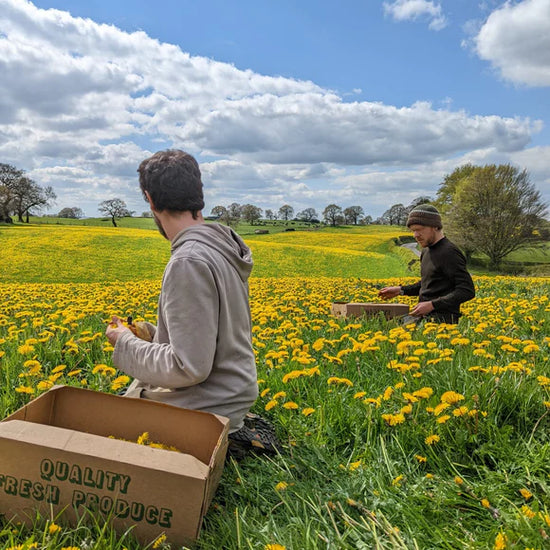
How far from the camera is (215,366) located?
2.23 metres

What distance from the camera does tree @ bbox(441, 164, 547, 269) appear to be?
38.8 m

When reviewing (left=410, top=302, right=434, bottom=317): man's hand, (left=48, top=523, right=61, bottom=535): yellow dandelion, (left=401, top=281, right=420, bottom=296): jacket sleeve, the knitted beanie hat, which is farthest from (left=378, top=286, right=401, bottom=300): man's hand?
(left=48, top=523, right=61, bottom=535): yellow dandelion

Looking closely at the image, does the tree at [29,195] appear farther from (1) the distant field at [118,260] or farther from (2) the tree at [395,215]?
Result: (2) the tree at [395,215]

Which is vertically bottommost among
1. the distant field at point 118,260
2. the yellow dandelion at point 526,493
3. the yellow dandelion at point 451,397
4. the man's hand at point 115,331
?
the distant field at point 118,260

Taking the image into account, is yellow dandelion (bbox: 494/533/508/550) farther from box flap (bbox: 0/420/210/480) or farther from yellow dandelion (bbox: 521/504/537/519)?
box flap (bbox: 0/420/210/480)

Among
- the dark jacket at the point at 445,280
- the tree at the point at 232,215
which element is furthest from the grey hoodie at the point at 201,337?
the tree at the point at 232,215

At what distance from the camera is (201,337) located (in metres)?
2.00

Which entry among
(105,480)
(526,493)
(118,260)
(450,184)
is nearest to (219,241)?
(105,480)

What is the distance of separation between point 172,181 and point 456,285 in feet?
12.8

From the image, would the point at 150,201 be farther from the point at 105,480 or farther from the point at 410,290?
the point at 410,290

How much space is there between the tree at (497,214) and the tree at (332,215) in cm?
5983

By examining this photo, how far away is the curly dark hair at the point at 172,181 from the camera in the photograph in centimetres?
219

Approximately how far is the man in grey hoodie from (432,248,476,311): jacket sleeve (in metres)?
3.22

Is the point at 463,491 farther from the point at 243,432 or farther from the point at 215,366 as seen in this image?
the point at 215,366
